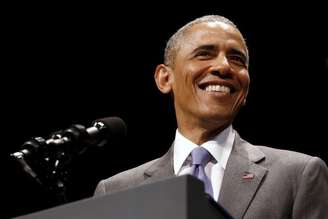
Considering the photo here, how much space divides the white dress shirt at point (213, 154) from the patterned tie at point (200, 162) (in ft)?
0.05

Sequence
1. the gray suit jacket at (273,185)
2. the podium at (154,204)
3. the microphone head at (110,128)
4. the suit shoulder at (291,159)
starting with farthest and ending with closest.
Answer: the suit shoulder at (291,159) < the gray suit jacket at (273,185) < the microphone head at (110,128) < the podium at (154,204)

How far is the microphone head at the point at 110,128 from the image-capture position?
1893 mm

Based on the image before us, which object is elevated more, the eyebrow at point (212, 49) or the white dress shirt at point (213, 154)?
the eyebrow at point (212, 49)

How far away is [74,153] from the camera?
69.6 inches

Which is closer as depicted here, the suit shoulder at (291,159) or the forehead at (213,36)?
the suit shoulder at (291,159)

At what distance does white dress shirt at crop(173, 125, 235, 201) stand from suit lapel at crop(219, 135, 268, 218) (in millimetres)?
40

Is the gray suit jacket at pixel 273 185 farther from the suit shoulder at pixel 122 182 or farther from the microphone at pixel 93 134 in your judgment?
the microphone at pixel 93 134

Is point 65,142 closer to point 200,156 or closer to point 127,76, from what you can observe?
point 200,156

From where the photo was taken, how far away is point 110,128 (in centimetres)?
190

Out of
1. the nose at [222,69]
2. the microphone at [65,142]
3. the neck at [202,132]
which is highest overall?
the microphone at [65,142]

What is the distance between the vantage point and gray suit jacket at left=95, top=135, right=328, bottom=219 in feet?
7.29

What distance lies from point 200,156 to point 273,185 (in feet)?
0.97

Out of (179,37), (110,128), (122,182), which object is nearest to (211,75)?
(179,37)

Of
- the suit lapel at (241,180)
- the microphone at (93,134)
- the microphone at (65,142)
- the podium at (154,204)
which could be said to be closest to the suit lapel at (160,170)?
the suit lapel at (241,180)
